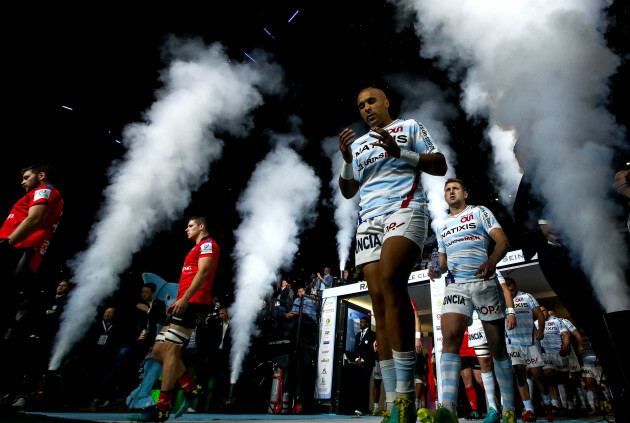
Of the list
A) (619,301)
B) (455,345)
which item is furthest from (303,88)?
(619,301)

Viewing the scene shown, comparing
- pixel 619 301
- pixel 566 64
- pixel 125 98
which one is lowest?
pixel 619 301

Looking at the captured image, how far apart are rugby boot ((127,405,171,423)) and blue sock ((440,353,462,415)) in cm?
255

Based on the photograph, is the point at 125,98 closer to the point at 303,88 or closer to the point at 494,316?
the point at 303,88

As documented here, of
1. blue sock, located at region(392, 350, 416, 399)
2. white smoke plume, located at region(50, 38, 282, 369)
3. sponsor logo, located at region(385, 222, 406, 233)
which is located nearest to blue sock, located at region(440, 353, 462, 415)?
blue sock, located at region(392, 350, 416, 399)

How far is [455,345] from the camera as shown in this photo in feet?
11.0

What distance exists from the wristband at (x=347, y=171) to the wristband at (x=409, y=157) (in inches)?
18.6

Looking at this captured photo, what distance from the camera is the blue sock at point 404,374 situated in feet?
6.27

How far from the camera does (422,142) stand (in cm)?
256

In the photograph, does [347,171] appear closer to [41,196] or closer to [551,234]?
[551,234]

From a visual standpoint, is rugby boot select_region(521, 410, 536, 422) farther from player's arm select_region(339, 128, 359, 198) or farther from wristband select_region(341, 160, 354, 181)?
wristband select_region(341, 160, 354, 181)

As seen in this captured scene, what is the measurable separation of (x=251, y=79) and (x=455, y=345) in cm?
917

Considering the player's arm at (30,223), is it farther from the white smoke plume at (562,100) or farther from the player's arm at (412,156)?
the white smoke plume at (562,100)

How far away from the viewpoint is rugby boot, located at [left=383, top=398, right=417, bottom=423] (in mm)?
1773

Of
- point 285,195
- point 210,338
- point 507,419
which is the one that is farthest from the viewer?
point 285,195
